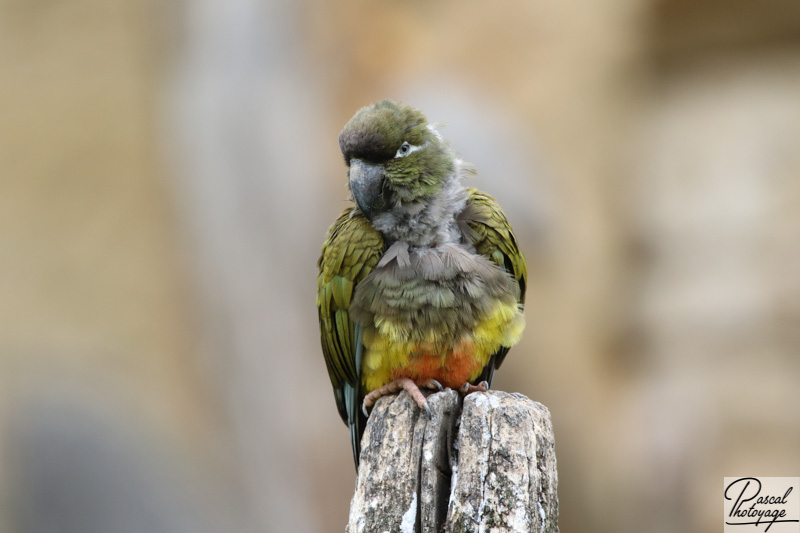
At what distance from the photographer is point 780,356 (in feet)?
21.6

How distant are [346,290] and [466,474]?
1195mm

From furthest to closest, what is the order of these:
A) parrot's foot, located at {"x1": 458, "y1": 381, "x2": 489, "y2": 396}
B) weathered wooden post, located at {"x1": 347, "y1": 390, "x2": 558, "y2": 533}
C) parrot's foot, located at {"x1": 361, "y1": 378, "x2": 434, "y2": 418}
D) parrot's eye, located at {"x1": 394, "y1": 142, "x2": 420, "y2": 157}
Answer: parrot's eye, located at {"x1": 394, "y1": 142, "x2": 420, "y2": 157} → parrot's foot, located at {"x1": 458, "y1": 381, "x2": 489, "y2": 396} → parrot's foot, located at {"x1": 361, "y1": 378, "x2": 434, "y2": 418} → weathered wooden post, located at {"x1": 347, "y1": 390, "x2": 558, "y2": 533}

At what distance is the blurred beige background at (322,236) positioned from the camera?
6660mm

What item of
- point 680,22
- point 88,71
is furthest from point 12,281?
point 680,22

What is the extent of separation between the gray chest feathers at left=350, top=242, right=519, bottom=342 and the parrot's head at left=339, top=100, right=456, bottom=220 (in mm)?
260

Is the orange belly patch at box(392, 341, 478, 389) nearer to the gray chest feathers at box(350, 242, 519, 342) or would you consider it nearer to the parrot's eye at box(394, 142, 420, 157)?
the gray chest feathers at box(350, 242, 519, 342)

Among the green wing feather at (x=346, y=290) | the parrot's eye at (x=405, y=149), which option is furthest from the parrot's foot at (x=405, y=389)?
the parrot's eye at (x=405, y=149)

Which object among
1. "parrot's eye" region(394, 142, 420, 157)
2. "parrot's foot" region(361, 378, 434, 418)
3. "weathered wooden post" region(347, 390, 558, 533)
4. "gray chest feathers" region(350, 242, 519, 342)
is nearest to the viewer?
"weathered wooden post" region(347, 390, 558, 533)

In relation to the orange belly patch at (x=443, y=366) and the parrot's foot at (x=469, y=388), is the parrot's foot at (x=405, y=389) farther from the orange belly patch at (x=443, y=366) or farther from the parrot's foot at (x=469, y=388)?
the parrot's foot at (x=469, y=388)

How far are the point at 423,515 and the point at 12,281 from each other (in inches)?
242

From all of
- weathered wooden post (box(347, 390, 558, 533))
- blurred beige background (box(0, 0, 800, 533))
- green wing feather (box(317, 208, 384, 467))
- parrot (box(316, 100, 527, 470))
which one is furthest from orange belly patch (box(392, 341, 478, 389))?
blurred beige background (box(0, 0, 800, 533))

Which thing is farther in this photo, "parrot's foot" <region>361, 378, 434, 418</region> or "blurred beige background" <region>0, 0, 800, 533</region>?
"blurred beige background" <region>0, 0, 800, 533</region>

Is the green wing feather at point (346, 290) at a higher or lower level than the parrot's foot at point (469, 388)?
higher

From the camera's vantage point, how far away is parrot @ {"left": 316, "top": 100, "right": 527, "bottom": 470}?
322 cm
